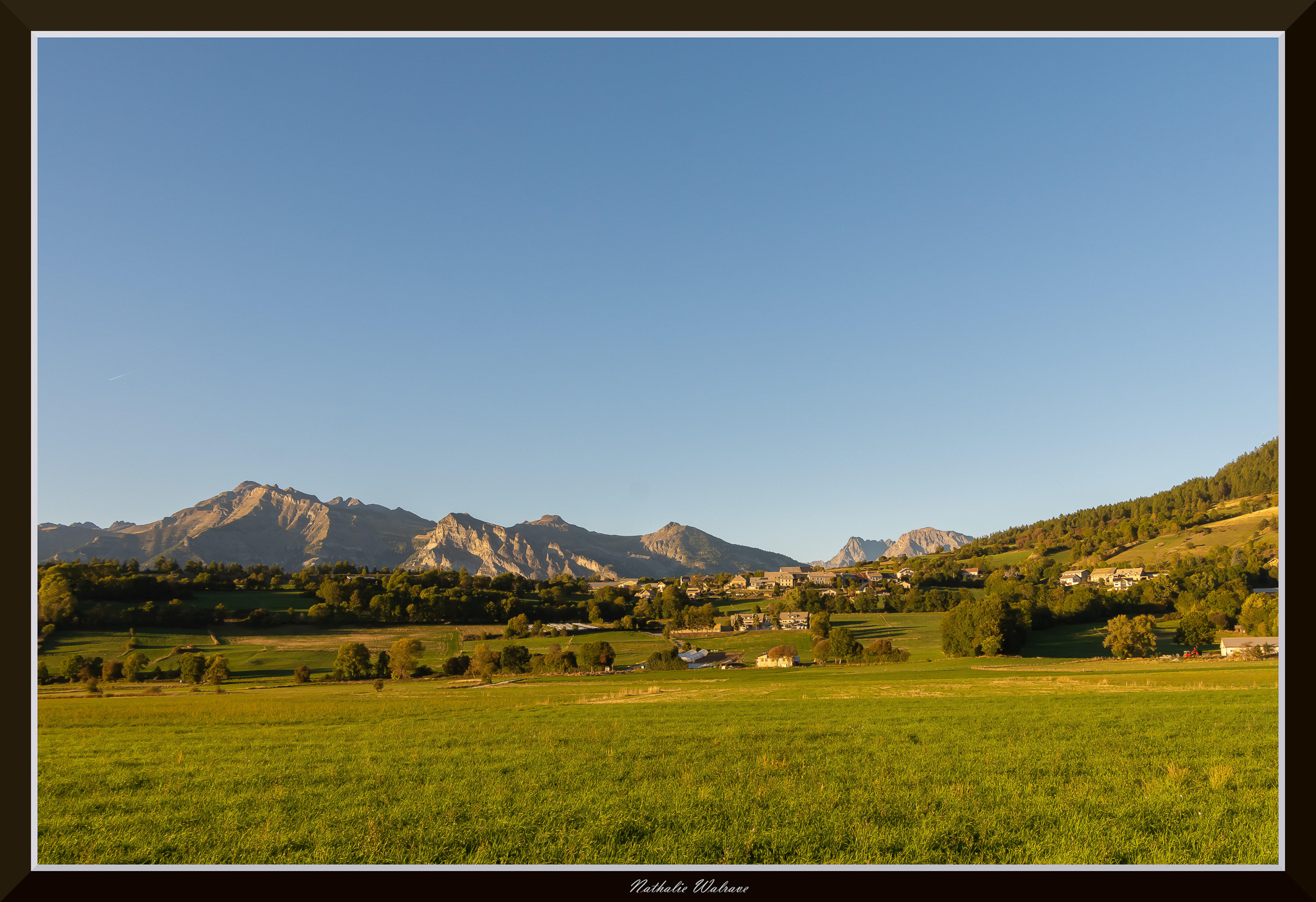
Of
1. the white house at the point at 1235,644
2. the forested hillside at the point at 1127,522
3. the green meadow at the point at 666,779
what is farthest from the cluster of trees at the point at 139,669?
the forested hillside at the point at 1127,522

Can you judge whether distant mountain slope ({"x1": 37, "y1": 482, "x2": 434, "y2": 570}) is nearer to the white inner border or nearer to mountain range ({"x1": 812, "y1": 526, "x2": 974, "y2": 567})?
the white inner border

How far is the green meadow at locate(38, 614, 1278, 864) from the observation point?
524 centimetres

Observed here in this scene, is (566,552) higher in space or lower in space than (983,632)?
lower

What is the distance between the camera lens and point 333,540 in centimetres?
6688

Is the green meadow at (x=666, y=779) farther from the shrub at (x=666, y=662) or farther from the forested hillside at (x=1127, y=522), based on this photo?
the forested hillside at (x=1127, y=522)

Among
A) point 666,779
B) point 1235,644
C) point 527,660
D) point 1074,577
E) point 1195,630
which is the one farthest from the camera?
point 1074,577

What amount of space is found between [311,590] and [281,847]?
21398 mm

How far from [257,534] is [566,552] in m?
46.5

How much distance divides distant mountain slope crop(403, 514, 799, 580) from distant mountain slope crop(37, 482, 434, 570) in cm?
578

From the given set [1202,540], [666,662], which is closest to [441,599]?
[666,662]

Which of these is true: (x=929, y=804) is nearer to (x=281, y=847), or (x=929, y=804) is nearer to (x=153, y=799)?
(x=281, y=847)

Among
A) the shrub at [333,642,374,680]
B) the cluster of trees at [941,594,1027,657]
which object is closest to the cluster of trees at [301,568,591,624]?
the shrub at [333,642,374,680]

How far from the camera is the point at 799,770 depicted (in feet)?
24.2

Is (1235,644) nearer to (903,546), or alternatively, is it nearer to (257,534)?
(257,534)
